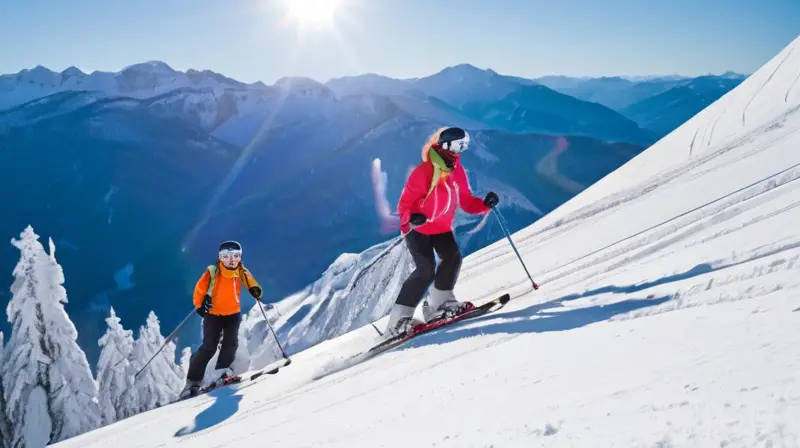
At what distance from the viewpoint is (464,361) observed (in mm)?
3400

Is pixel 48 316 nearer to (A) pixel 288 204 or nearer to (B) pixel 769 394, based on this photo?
(B) pixel 769 394

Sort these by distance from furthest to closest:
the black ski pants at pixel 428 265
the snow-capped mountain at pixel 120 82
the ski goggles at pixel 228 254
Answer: the snow-capped mountain at pixel 120 82 → the ski goggles at pixel 228 254 → the black ski pants at pixel 428 265

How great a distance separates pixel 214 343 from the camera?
7.57m

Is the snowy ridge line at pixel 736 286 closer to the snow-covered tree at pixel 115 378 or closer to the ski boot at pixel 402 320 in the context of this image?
the ski boot at pixel 402 320

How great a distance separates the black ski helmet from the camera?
569 cm

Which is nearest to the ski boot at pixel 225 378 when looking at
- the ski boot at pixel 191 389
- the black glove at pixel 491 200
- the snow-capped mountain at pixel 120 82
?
the ski boot at pixel 191 389

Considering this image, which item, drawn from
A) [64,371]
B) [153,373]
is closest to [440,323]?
[64,371]

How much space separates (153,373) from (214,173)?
421 feet

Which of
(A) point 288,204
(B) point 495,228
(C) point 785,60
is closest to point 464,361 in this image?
(C) point 785,60

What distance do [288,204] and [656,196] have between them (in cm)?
12106

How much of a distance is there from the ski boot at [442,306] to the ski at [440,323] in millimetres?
125

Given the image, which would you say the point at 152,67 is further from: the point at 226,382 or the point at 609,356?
the point at 609,356

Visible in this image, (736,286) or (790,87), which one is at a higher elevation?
(790,87)

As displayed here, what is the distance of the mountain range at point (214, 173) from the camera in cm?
10288
